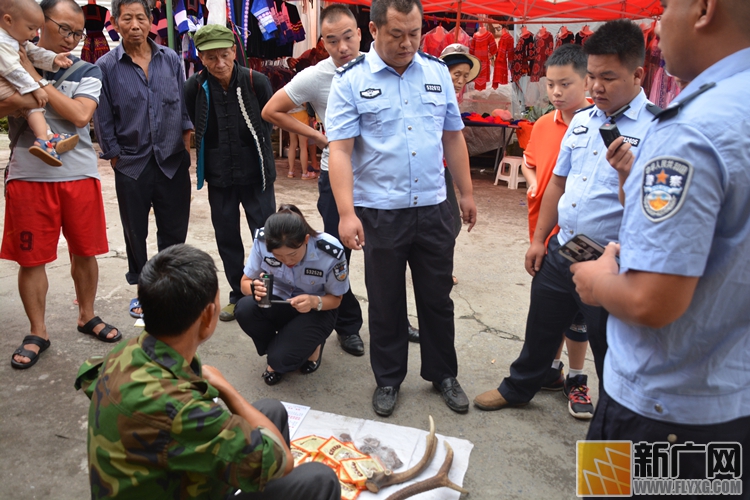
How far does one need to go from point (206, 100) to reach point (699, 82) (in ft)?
9.69

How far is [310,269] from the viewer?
2.87 metres

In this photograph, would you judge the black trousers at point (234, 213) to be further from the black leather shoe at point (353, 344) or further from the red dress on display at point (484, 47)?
the red dress on display at point (484, 47)

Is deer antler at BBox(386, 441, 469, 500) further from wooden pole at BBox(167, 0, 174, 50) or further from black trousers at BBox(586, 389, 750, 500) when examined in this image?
wooden pole at BBox(167, 0, 174, 50)

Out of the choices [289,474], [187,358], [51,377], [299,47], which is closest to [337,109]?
[187,358]

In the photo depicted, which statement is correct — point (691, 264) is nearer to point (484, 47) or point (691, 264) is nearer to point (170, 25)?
point (170, 25)

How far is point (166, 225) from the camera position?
3.69 metres

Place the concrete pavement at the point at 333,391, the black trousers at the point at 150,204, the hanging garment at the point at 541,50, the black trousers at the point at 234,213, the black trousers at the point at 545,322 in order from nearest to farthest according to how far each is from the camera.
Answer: the concrete pavement at the point at 333,391 → the black trousers at the point at 545,322 → the black trousers at the point at 150,204 → the black trousers at the point at 234,213 → the hanging garment at the point at 541,50

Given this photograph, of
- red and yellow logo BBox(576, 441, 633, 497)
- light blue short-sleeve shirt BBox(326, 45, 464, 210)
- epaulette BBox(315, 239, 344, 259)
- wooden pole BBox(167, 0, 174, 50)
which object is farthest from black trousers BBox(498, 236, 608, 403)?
wooden pole BBox(167, 0, 174, 50)

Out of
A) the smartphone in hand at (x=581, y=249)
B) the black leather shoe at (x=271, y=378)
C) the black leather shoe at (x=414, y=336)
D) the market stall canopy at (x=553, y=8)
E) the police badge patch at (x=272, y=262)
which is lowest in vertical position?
the black leather shoe at (x=414, y=336)

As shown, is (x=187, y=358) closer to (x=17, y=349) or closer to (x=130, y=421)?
(x=130, y=421)

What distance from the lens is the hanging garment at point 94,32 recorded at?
7809 mm

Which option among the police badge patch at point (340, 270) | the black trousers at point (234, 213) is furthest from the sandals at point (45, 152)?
the police badge patch at point (340, 270)

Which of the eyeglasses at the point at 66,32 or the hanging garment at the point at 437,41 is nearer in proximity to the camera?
the eyeglasses at the point at 66,32

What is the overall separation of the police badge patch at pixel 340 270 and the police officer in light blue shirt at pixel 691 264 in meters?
1.78
